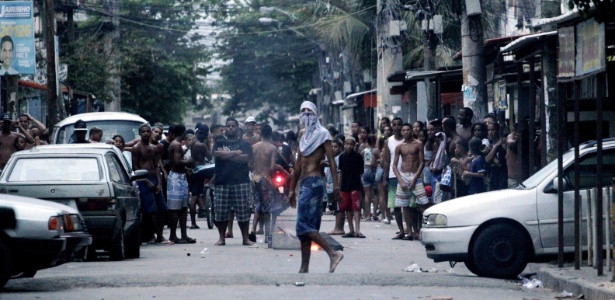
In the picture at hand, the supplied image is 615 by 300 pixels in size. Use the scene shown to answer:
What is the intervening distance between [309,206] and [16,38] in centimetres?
1395

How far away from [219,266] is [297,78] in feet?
185

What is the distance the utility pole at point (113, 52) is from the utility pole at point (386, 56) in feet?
33.0

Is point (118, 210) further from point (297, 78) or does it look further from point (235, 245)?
point (297, 78)

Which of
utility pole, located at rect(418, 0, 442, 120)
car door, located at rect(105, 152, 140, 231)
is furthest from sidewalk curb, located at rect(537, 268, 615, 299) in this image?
utility pole, located at rect(418, 0, 442, 120)

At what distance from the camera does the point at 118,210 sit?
14.9m

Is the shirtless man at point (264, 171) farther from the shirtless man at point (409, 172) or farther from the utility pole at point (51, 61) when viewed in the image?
the utility pole at point (51, 61)

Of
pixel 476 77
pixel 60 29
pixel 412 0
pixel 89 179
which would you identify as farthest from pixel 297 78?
pixel 89 179

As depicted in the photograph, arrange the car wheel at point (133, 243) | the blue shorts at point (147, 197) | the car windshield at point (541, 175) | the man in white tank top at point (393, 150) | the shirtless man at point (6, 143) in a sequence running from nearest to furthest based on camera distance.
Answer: the car windshield at point (541, 175) < the car wheel at point (133, 243) < the blue shorts at point (147, 197) < the shirtless man at point (6, 143) < the man in white tank top at point (393, 150)

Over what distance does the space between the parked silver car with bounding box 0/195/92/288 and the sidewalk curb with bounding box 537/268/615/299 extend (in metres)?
4.79

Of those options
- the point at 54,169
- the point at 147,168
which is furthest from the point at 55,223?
the point at 147,168

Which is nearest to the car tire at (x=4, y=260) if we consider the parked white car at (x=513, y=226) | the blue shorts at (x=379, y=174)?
the parked white car at (x=513, y=226)

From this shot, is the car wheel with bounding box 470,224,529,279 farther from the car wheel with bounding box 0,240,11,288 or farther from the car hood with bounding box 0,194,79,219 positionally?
the car wheel with bounding box 0,240,11,288

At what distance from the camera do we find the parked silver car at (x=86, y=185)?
47.9 ft

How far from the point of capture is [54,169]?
15.0 m
